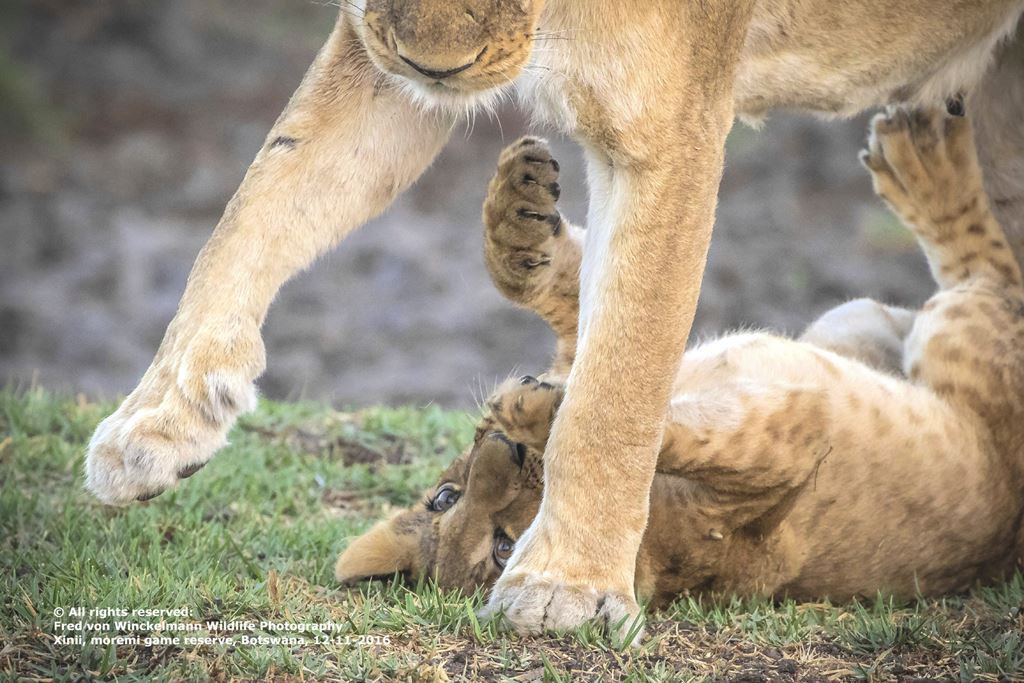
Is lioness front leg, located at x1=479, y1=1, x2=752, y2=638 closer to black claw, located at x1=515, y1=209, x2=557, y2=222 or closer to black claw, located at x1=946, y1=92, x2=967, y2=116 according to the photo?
black claw, located at x1=515, y1=209, x2=557, y2=222

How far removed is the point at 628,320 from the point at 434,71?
75 cm

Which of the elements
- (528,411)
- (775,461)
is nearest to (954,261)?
(775,461)

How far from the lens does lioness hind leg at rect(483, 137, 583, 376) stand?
3.94m

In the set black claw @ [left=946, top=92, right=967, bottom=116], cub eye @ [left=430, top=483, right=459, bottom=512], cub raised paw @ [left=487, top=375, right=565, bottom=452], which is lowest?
cub eye @ [left=430, top=483, right=459, bottom=512]

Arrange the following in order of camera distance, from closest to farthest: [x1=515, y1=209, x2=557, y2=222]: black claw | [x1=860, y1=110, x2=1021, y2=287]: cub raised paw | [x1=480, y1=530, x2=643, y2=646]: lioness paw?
[x1=480, y1=530, x2=643, y2=646]: lioness paw → [x1=515, y1=209, x2=557, y2=222]: black claw → [x1=860, y1=110, x2=1021, y2=287]: cub raised paw

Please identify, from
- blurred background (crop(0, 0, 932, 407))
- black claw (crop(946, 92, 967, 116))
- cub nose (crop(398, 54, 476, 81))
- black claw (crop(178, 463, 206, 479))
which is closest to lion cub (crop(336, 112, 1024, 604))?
black claw (crop(178, 463, 206, 479))

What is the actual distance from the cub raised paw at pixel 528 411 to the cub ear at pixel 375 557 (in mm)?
429

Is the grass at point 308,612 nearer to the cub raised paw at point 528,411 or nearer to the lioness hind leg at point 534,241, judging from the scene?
the cub raised paw at point 528,411

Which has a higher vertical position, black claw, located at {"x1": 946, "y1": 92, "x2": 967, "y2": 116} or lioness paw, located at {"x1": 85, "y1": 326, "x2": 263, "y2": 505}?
black claw, located at {"x1": 946, "y1": 92, "x2": 967, "y2": 116}

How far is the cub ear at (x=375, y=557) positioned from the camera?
3617 millimetres

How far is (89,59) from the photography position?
43.0 feet

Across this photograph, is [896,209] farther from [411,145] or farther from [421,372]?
[421,372]

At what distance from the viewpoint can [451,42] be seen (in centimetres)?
310

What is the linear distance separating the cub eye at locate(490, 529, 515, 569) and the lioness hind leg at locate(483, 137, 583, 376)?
832mm
